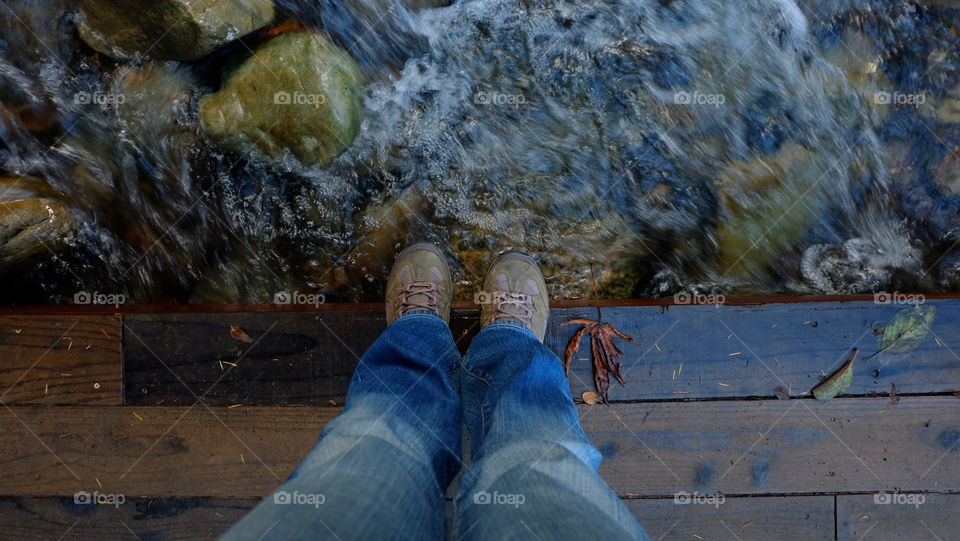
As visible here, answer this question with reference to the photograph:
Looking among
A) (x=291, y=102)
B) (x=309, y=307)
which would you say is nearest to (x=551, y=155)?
(x=291, y=102)

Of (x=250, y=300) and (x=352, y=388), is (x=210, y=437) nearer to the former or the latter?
(x=250, y=300)

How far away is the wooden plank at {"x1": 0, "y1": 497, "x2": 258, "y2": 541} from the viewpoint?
2205mm

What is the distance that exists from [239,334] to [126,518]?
0.89 meters

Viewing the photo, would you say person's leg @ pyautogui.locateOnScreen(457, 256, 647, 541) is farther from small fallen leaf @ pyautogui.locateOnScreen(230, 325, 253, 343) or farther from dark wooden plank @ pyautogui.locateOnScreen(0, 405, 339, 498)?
small fallen leaf @ pyautogui.locateOnScreen(230, 325, 253, 343)

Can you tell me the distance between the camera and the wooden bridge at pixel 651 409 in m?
2.17

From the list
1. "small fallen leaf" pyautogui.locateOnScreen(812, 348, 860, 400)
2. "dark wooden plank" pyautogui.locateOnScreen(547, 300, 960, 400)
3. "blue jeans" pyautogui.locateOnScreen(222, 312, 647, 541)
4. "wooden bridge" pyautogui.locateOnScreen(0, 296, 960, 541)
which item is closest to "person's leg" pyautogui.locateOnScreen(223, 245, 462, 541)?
"blue jeans" pyautogui.locateOnScreen(222, 312, 647, 541)

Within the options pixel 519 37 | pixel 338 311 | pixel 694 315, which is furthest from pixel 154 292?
pixel 694 315

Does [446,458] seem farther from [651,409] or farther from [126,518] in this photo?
[126,518]

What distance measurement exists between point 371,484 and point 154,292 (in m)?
1.82

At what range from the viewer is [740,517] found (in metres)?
2.20

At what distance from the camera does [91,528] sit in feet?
7.32

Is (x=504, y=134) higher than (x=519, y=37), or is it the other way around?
(x=519, y=37)

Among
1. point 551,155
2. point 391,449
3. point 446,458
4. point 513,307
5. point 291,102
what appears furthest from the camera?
point 551,155

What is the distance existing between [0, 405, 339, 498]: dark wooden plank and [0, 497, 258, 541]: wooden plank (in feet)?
0.15
